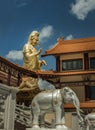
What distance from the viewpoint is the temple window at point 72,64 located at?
982 inches

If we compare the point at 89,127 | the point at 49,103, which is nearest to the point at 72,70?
the point at 89,127

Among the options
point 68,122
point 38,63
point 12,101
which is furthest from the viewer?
point 38,63

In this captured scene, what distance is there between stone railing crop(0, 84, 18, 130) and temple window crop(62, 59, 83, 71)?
1740 cm

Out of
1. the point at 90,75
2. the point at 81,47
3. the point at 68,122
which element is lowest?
the point at 68,122

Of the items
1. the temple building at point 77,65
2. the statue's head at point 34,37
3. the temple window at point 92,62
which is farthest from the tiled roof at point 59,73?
the statue's head at point 34,37

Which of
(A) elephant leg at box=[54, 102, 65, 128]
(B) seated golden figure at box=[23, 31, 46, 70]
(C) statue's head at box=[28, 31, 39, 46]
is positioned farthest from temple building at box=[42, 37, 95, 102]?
(A) elephant leg at box=[54, 102, 65, 128]

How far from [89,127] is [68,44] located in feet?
51.5

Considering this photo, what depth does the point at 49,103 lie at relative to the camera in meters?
7.73

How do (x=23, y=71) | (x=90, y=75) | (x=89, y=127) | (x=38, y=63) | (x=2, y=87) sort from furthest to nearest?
(x=38, y=63)
(x=90, y=75)
(x=23, y=71)
(x=89, y=127)
(x=2, y=87)

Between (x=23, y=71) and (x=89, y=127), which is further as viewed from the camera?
(x=23, y=71)

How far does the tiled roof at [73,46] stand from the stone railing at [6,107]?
56.0ft

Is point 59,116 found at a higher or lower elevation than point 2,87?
lower

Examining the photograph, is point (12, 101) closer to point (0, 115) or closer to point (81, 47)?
point (0, 115)

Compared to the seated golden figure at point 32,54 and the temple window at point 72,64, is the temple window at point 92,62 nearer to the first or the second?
the temple window at point 72,64
